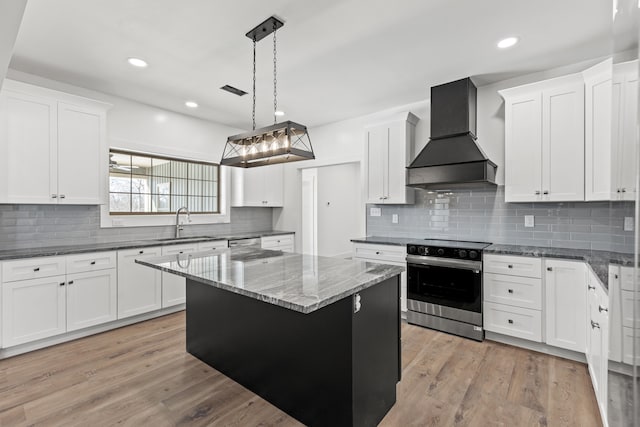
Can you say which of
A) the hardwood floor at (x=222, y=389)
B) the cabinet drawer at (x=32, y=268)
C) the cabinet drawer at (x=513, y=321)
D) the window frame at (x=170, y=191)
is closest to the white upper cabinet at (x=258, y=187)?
the window frame at (x=170, y=191)

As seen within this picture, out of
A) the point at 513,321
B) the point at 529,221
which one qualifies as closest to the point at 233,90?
the point at 529,221

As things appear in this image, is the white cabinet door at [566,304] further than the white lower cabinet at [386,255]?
No

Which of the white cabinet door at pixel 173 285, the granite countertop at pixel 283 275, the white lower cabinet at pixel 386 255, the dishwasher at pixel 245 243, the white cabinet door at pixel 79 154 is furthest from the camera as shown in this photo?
the dishwasher at pixel 245 243

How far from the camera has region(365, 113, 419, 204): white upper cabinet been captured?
4.03m

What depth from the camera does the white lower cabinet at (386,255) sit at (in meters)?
3.71

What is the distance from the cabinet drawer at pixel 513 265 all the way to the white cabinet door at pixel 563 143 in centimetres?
67

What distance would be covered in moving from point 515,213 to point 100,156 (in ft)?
15.5

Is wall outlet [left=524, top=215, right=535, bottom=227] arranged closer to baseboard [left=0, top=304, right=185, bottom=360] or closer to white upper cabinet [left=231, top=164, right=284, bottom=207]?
white upper cabinet [left=231, top=164, right=284, bottom=207]

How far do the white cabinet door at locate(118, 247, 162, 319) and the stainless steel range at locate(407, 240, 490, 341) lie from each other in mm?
3054

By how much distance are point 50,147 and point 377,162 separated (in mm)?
3692

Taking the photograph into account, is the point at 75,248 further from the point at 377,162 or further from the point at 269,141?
the point at 377,162

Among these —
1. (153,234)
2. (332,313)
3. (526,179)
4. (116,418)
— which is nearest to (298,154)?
(332,313)

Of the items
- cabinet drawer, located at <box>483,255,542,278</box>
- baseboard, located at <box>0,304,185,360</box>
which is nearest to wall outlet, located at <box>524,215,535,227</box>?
cabinet drawer, located at <box>483,255,542,278</box>

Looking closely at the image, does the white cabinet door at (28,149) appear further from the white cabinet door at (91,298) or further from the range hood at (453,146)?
the range hood at (453,146)
